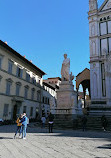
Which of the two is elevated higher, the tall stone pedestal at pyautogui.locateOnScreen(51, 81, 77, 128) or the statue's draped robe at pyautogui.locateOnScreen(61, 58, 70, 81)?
the statue's draped robe at pyautogui.locateOnScreen(61, 58, 70, 81)

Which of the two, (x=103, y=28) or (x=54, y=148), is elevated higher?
(x=103, y=28)

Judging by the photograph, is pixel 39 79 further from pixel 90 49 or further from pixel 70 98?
pixel 70 98

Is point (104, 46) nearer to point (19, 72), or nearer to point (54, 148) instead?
point (19, 72)

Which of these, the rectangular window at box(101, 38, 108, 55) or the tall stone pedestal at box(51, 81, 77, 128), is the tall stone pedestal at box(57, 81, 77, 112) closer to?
the tall stone pedestal at box(51, 81, 77, 128)

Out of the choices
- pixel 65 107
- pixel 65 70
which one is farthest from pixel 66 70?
pixel 65 107

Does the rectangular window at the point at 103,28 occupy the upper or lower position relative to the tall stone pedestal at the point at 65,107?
upper

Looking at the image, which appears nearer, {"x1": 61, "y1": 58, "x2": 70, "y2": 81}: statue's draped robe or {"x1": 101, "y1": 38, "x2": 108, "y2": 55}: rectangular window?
{"x1": 61, "y1": 58, "x2": 70, "y2": 81}: statue's draped robe

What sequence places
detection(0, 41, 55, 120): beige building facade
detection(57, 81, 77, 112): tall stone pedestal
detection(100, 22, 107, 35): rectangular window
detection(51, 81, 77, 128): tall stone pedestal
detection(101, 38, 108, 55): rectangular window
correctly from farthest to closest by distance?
detection(100, 22, 107, 35): rectangular window
detection(0, 41, 55, 120): beige building facade
detection(101, 38, 108, 55): rectangular window
detection(57, 81, 77, 112): tall stone pedestal
detection(51, 81, 77, 128): tall stone pedestal

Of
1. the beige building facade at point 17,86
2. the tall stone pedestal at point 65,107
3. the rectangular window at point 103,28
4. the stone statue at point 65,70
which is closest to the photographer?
the tall stone pedestal at point 65,107

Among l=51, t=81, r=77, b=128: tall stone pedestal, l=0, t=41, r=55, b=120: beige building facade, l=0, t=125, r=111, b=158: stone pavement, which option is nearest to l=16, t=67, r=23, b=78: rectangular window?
l=0, t=41, r=55, b=120: beige building facade

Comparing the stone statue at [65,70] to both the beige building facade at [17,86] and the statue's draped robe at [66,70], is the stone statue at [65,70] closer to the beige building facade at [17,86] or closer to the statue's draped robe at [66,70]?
the statue's draped robe at [66,70]

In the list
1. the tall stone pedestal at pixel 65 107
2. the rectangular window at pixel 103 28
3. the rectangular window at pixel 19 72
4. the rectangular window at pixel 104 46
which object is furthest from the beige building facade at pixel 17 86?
the rectangular window at pixel 103 28

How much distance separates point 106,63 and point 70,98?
34.1ft

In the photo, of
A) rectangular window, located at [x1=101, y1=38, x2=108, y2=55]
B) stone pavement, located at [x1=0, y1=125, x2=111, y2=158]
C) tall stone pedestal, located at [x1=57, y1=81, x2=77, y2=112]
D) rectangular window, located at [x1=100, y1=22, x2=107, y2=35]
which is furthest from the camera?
rectangular window, located at [x1=100, y1=22, x2=107, y2=35]
